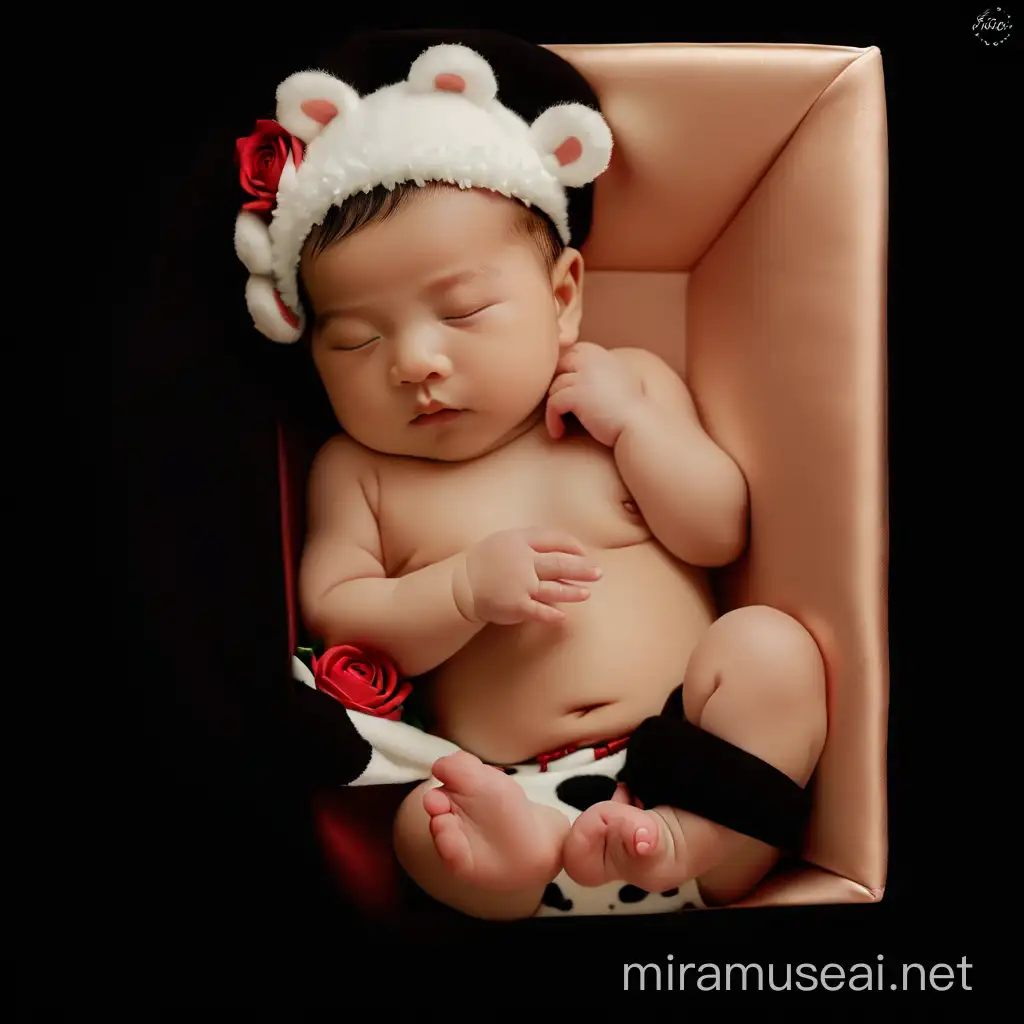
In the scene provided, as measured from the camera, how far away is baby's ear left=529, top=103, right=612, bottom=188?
93 cm

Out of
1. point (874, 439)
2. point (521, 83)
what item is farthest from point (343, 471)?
point (874, 439)

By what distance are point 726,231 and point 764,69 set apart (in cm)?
18

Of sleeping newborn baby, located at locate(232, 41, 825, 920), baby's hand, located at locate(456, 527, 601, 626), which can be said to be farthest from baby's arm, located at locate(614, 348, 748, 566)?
baby's hand, located at locate(456, 527, 601, 626)

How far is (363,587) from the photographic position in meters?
0.99

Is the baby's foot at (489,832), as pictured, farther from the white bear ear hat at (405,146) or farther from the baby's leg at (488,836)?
the white bear ear hat at (405,146)

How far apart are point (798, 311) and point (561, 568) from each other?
320 millimetres

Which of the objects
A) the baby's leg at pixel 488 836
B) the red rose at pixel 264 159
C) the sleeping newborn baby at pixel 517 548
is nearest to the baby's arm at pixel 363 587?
the sleeping newborn baby at pixel 517 548

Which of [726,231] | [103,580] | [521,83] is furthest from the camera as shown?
[726,231]

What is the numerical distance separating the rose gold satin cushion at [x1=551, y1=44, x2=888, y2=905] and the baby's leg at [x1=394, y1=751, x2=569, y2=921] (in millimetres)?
222

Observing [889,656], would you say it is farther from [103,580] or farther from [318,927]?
[103,580]

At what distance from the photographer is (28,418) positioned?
83 cm

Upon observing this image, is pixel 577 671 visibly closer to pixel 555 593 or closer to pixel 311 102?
pixel 555 593

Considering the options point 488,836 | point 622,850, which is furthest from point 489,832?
point 622,850

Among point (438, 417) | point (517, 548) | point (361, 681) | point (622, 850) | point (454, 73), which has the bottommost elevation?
point (622, 850)
